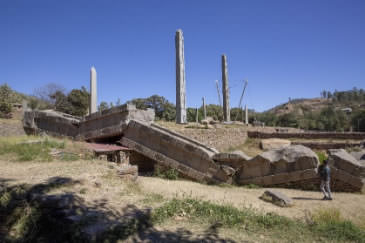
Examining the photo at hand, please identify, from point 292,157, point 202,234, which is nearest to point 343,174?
point 292,157

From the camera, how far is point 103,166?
6.29 metres

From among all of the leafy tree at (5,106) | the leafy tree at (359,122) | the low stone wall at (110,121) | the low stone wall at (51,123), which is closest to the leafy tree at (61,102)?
the leafy tree at (5,106)

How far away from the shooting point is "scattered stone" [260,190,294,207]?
20.1 ft

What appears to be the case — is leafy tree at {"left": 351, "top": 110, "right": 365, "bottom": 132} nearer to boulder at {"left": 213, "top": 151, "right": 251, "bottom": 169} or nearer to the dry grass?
the dry grass

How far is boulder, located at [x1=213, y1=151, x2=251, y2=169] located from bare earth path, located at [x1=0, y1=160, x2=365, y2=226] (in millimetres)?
823

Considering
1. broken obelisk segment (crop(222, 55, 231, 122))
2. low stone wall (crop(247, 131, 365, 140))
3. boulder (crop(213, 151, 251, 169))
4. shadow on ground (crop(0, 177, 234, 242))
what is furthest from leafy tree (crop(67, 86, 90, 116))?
shadow on ground (crop(0, 177, 234, 242))

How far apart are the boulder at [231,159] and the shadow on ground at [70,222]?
4.15 meters

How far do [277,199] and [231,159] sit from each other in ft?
6.81

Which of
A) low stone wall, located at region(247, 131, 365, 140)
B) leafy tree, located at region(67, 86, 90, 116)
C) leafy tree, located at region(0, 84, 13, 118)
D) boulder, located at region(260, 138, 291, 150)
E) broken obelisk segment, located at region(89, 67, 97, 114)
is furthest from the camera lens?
leafy tree, located at region(67, 86, 90, 116)

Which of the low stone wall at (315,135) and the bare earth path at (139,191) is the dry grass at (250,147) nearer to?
the low stone wall at (315,135)

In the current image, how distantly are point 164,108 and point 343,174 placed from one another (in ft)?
101

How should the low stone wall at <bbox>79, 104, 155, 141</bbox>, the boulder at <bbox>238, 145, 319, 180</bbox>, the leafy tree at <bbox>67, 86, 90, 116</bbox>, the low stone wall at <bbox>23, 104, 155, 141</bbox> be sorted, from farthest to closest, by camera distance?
the leafy tree at <bbox>67, 86, 90, 116</bbox>
the low stone wall at <bbox>23, 104, 155, 141</bbox>
the low stone wall at <bbox>79, 104, 155, 141</bbox>
the boulder at <bbox>238, 145, 319, 180</bbox>

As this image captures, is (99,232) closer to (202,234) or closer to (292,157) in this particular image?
(202,234)

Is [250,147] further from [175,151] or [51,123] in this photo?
[51,123]
